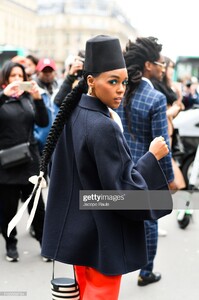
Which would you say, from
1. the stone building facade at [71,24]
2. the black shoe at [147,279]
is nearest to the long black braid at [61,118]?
the black shoe at [147,279]

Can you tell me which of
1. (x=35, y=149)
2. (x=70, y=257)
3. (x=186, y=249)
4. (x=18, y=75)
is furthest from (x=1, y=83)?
(x=70, y=257)

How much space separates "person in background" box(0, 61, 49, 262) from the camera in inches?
170

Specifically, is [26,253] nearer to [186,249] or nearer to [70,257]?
[186,249]

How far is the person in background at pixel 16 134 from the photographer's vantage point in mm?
4312

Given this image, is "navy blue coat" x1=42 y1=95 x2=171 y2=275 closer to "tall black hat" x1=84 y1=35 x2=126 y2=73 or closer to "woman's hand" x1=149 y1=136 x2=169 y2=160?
"woman's hand" x1=149 y1=136 x2=169 y2=160

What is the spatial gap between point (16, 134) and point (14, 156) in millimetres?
198

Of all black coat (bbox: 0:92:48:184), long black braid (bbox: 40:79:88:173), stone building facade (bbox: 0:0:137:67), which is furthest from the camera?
stone building facade (bbox: 0:0:137:67)

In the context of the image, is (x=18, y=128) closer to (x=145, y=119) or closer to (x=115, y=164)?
(x=145, y=119)

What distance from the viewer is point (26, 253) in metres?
4.70

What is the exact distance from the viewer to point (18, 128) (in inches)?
171

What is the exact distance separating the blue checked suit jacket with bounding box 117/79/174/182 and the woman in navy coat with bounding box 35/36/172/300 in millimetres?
1118

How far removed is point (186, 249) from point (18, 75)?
224 cm

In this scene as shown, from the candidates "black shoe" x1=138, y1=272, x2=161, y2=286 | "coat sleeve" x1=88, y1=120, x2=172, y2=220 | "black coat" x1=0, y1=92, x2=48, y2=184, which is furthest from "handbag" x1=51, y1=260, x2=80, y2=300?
"black coat" x1=0, y1=92, x2=48, y2=184

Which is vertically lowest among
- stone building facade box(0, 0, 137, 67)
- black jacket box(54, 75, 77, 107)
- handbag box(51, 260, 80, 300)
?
stone building facade box(0, 0, 137, 67)
